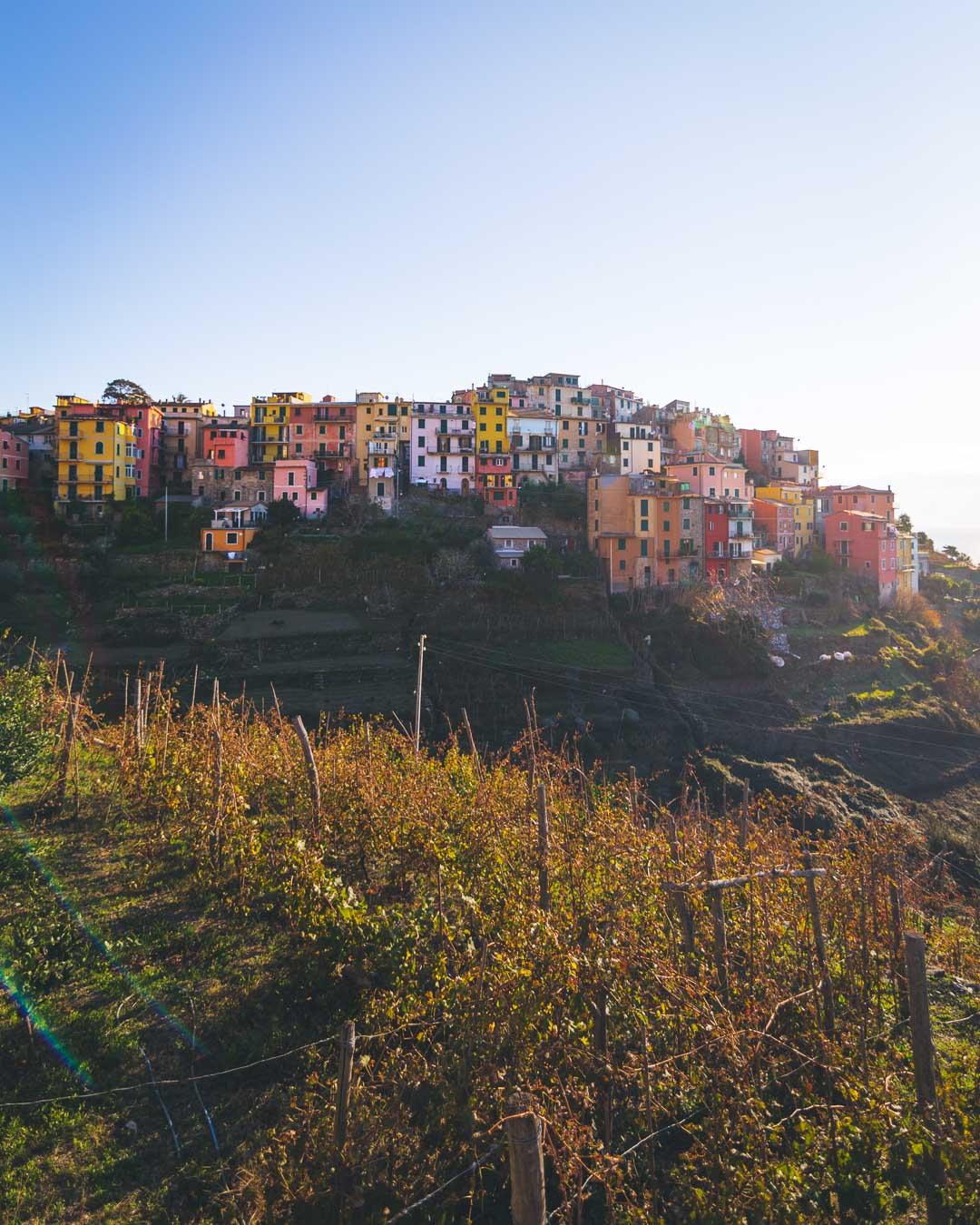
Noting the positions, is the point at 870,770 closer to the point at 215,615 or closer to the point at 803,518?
the point at 803,518

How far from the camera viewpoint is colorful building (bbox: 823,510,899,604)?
5059 centimetres

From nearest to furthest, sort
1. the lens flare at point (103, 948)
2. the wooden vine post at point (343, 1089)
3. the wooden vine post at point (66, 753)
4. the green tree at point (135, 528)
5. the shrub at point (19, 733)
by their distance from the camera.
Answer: the wooden vine post at point (343, 1089), the lens flare at point (103, 948), the shrub at point (19, 733), the wooden vine post at point (66, 753), the green tree at point (135, 528)

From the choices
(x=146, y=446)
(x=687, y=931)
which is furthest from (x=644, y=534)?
(x=687, y=931)

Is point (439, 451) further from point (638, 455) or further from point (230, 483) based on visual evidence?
point (638, 455)

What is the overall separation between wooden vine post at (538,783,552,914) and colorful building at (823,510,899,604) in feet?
157

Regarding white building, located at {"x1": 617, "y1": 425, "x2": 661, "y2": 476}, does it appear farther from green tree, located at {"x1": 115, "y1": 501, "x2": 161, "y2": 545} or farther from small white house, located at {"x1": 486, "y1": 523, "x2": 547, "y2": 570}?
green tree, located at {"x1": 115, "y1": 501, "x2": 161, "y2": 545}

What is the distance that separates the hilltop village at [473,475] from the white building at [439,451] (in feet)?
0.29

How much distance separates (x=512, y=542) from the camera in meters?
45.8

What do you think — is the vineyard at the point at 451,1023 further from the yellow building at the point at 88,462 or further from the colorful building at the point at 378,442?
the yellow building at the point at 88,462

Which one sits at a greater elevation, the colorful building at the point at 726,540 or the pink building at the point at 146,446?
the pink building at the point at 146,446

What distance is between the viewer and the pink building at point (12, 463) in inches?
1923

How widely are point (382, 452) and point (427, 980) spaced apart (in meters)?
48.9

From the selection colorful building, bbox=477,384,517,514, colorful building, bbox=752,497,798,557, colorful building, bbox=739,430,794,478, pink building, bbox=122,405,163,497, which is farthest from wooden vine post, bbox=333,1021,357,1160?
colorful building, bbox=739,430,794,478

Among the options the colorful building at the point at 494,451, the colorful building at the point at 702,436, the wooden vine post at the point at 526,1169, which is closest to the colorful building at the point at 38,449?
the colorful building at the point at 494,451
